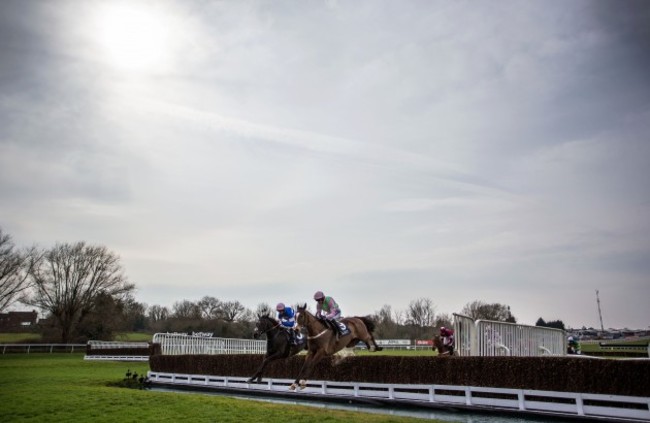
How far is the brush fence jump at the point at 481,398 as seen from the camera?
33.2 feet

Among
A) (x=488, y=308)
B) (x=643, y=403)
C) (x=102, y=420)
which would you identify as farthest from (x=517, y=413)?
(x=488, y=308)

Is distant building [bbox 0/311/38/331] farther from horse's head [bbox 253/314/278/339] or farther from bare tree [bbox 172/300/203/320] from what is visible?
horse's head [bbox 253/314/278/339]

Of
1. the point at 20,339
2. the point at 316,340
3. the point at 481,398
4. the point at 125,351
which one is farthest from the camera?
the point at 20,339

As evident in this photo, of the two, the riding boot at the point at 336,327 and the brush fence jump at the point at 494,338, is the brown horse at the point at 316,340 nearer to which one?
the riding boot at the point at 336,327

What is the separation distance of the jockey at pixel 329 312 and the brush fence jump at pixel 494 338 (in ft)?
14.1

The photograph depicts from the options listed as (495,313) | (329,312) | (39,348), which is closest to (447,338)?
(329,312)

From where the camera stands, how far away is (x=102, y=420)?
10.5 m

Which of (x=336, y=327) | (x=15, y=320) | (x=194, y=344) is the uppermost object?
(x=336, y=327)

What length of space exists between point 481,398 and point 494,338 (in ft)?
10.8

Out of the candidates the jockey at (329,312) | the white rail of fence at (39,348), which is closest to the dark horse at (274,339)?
the jockey at (329,312)

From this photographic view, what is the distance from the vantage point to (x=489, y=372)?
12.3m

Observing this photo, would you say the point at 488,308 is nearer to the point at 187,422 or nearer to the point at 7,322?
the point at 187,422

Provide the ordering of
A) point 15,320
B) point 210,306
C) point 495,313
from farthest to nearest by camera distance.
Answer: point 210,306
point 15,320
point 495,313

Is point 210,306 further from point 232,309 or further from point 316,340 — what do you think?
point 316,340
